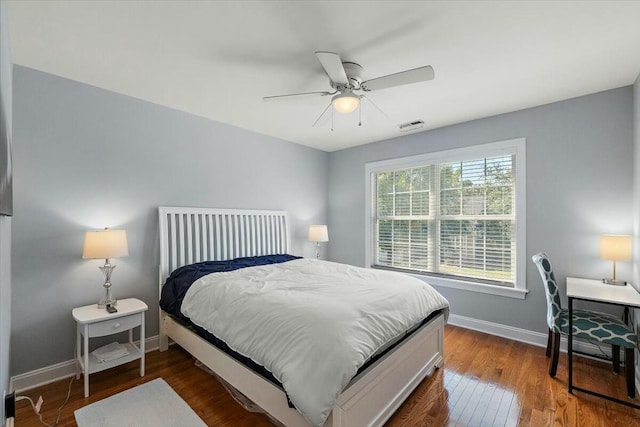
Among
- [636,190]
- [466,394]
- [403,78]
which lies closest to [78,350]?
[466,394]

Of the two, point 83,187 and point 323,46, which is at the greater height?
point 323,46

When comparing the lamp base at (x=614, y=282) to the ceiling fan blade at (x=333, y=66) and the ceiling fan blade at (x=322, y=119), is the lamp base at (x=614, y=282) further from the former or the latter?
the ceiling fan blade at (x=322, y=119)

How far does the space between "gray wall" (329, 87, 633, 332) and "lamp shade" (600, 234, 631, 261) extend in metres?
0.32

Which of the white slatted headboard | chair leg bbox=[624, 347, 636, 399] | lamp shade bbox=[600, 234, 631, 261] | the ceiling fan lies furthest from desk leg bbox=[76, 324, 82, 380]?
lamp shade bbox=[600, 234, 631, 261]

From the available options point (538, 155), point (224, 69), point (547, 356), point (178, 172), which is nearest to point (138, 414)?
point (178, 172)

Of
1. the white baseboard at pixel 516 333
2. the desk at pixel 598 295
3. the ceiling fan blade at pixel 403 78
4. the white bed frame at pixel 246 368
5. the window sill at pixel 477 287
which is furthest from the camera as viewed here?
the window sill at pixel 477 287

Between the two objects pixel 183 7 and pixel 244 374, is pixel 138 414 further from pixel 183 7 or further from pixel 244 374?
pixel 183 7

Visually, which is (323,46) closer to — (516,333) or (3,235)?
(3,235)

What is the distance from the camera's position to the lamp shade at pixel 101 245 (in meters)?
2.30

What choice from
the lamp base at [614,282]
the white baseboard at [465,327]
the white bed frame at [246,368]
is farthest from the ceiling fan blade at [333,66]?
the white baseboard at [465,327]

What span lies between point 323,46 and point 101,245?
234 cm

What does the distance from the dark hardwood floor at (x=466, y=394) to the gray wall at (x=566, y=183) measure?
0.69 m

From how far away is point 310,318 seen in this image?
1667 mm

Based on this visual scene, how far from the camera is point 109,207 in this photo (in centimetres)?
270
